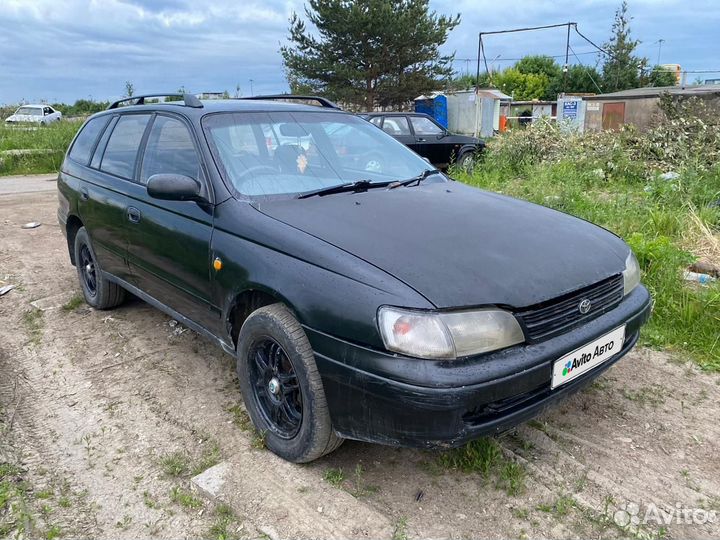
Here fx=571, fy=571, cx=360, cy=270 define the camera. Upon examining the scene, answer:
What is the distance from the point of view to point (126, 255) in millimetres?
3920

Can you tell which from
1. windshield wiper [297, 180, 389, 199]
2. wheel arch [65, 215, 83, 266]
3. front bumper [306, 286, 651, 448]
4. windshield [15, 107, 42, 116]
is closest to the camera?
front bumper [306, 286, 651, 448]

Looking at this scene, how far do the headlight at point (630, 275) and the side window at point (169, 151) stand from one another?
7.58ft

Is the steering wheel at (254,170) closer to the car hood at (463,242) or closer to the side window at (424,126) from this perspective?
the car hood at (463,242)

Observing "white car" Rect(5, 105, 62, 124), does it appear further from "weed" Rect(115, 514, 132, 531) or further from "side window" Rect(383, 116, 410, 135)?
"weed" Rect(115, 514, 132, 531)

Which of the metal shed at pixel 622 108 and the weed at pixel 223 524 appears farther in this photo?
the metal shed at pixel 622 108

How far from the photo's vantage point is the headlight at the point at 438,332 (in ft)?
7.00

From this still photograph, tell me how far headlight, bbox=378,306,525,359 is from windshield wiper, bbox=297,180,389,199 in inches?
44.3

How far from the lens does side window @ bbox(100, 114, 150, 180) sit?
3.89m

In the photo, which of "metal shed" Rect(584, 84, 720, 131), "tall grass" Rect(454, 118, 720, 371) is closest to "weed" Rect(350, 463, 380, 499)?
"tall grass" Rect(454, 118, 720, 371)

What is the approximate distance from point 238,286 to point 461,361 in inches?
47.2

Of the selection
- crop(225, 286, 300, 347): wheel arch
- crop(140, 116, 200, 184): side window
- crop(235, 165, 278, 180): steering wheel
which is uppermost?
crop(140, 116, 200, 184): side window

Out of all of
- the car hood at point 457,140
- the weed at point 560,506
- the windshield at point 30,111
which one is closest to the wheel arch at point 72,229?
the weed at point 560,506

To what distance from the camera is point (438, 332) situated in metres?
2.13

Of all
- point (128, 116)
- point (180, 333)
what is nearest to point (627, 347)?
point (180, 333)
